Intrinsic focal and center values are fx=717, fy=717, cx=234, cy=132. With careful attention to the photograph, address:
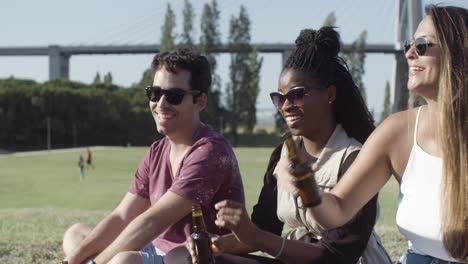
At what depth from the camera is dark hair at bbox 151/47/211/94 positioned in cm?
283

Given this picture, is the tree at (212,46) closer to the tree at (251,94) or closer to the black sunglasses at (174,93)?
the tree at (251,94)

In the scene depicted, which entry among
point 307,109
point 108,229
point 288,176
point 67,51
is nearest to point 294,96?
point 307,109

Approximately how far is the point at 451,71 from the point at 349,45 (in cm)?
5202

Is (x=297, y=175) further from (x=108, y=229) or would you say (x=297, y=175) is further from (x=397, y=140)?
(x=108, y=229)

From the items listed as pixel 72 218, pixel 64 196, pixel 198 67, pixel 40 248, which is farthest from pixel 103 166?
pixel 198 67

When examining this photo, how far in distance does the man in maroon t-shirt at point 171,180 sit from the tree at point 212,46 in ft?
157

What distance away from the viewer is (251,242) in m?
2.27

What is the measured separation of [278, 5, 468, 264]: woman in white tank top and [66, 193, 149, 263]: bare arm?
1.06m

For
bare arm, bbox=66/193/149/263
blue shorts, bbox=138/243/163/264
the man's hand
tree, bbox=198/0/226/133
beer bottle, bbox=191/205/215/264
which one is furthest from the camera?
tree, bbox=198/0/226/133

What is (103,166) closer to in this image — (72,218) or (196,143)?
(72,218)

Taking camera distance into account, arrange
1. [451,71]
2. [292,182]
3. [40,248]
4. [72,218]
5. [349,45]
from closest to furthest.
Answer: [292,182], [451,71], [40,248], [72,218], [349,45]

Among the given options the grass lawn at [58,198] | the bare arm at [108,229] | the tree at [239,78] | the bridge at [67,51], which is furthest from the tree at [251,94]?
the bare arm at [108,229]

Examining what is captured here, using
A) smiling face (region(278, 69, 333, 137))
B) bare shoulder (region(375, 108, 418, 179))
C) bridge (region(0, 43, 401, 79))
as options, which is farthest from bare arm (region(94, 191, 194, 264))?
bridge (region(0, 43, 401, 79))

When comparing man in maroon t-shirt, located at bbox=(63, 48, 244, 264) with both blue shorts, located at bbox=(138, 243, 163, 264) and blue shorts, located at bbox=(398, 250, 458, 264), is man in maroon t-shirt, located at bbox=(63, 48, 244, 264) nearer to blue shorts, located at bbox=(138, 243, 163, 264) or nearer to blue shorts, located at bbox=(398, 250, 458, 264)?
blue shorts, located at bbox=(138, 243, 163, 264)
